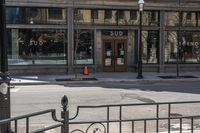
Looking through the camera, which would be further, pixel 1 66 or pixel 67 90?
pixel 67 90

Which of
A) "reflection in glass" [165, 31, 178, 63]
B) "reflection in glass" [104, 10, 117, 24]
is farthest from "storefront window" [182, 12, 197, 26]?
"reflection in glass" [104, 10, 117, 24]

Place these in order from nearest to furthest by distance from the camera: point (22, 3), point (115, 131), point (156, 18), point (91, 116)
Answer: point (115, 131) < point (91, 116) < point (22, 3) < point (156, 18)

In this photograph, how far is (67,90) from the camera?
21188 millimetres

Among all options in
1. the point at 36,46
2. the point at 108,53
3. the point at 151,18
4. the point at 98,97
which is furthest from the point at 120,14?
the point at 98,97

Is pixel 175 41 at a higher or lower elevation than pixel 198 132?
higher

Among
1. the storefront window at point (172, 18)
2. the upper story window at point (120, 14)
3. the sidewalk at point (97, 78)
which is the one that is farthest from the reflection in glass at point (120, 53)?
the storefront window at point (172, 18)

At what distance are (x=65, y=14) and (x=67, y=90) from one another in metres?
9.45

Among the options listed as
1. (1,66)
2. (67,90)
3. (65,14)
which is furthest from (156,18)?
(1,66)

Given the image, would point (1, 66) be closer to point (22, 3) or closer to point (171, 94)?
point (171, 94)

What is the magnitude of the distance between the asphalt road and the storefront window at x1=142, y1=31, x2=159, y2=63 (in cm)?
727

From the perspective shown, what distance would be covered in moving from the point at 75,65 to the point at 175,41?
7.93 m

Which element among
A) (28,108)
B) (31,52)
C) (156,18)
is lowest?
(28,108)

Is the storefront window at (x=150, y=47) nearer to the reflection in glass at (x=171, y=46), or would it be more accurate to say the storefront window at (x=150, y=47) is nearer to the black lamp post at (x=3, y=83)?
the reflection in glass at (x=171, y=46)

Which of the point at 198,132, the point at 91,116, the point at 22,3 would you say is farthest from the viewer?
the point at 22,3
